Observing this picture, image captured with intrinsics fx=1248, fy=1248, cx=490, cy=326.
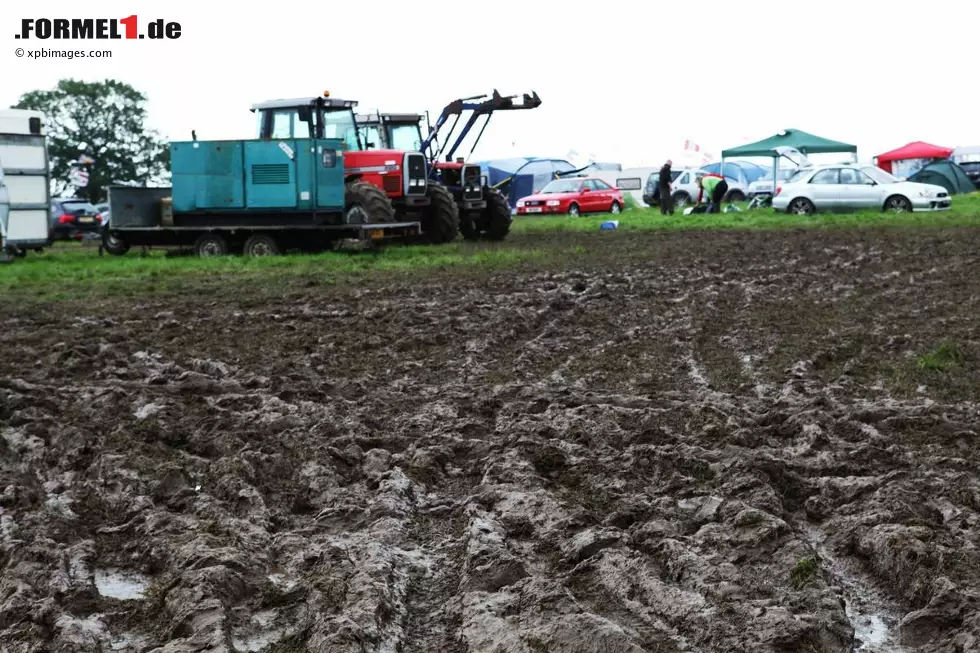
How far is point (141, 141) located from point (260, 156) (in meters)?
52.7

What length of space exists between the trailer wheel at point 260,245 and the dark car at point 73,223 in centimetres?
1412

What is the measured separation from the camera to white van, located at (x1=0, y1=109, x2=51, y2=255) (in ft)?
76.2

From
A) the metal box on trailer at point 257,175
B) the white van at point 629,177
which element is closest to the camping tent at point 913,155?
the white van at point 629,177

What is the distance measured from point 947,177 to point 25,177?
2944 cm

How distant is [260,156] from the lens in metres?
20.9

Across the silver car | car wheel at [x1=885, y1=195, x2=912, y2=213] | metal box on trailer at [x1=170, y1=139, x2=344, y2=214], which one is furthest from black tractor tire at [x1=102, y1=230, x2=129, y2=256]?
car wheel at [x1=885, y1=195, x2=912, y2=213]

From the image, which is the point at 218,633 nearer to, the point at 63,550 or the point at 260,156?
the point at 63,550

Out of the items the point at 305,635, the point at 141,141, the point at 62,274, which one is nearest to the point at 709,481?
the point at 305,635

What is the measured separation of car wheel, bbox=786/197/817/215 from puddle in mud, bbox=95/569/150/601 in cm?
2633

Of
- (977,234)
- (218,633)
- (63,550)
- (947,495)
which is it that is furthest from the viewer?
(977,234)

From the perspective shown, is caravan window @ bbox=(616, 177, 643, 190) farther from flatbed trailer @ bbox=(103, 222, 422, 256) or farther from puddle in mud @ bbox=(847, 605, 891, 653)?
puddle in mud @ bbox=(847, 605, 891, 653)

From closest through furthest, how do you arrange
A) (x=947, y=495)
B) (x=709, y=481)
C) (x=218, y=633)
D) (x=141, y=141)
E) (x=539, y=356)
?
(x=218, y=633), (x=947, y=495), (x=709, y=481), (x=539, y=356), (x=141, y=141)

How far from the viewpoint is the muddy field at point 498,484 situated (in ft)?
13.7

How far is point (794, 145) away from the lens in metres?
43.6
